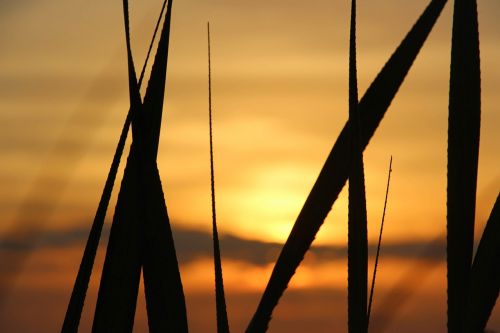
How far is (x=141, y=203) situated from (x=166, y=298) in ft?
0.44

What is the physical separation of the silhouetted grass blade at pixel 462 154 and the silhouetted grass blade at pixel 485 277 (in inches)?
0.6

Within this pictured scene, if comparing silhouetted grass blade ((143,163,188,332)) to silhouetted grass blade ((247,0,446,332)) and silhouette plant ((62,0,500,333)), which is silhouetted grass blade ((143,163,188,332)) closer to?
silhouette plant ((62,0,500,333))

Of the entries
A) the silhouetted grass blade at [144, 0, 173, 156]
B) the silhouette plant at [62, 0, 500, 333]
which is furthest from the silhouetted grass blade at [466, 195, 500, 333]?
the silhouetted grass blade at [144, 0, 173, 156]

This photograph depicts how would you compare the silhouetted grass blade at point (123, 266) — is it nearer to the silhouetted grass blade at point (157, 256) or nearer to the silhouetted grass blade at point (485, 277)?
the silhouetted grass blade at point (157, 256)

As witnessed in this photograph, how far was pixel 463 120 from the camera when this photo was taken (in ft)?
2.80

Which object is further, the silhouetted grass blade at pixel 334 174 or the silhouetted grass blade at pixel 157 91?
the silhouetted grass blade at pixel 157 91

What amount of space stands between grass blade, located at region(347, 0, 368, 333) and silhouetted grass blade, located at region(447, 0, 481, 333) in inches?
4.7

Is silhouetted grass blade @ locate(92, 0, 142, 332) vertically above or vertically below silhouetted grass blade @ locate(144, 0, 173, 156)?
below

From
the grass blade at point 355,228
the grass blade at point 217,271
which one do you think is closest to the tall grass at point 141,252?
the grass blade at point 217,271

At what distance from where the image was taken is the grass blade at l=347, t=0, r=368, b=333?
30.9 inches

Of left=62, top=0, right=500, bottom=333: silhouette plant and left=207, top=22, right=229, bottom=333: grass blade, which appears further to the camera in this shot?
left=207, top=22, right=229, bottom=333: grass blade

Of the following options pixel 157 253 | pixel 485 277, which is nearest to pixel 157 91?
pixel 157 253

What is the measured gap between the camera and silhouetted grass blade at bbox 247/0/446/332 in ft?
2.64

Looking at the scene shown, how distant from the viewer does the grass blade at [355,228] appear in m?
0.78
